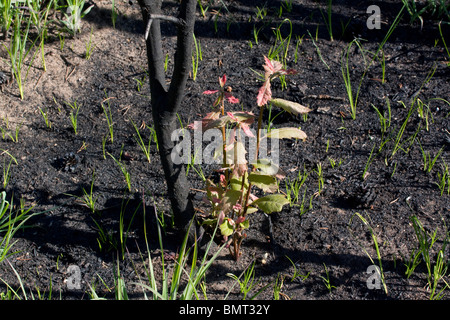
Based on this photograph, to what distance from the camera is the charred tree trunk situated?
1.84 metres

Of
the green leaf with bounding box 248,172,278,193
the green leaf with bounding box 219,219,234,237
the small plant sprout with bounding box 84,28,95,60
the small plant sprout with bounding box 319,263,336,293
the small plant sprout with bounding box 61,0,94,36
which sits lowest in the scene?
the small plant sprout with bounding box 319,263,336,293

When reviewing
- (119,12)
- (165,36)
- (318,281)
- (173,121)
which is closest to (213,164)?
(173,121)

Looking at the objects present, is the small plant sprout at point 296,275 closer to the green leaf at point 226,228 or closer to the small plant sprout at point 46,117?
the green leaf at point 226,228

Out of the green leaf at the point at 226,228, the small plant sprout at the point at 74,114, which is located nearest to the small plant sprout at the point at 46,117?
the small plant sprout at the point at 74,114

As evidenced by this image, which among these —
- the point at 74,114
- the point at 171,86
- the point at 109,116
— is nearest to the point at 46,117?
the point at 74,114

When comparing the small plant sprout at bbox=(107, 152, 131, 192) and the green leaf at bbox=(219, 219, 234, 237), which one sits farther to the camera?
the small plant sprout at bbox=(107, 152, 131, 192)

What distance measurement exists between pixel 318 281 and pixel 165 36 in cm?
198

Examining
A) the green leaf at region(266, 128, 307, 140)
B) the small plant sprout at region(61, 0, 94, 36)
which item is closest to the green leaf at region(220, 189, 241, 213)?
the green leaf at region(266, 128, 307, 140)

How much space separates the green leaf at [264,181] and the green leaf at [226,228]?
0.76 feet

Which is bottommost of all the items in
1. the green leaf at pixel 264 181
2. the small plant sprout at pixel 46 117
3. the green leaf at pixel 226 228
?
the green leaf at pixel 226 228

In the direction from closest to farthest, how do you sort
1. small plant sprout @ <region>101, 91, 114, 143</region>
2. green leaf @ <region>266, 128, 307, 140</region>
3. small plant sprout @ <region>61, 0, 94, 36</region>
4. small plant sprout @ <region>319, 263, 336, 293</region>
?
green leaf @ <region>266, 128, 307, 140</region> → small plant sprout @ <region>319, 263, 336, 293</region> → small plant sprout @ <region>101, 91, 114, 143</region> → small plant sprout @ <region>61, 0, 94, 36</region>

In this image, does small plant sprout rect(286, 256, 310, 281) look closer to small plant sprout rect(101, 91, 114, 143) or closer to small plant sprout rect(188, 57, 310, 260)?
small plant sprout rect(188, 57, 310, 260)

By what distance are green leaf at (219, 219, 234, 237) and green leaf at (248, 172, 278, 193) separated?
232mm

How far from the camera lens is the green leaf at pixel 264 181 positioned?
2.01 meters
